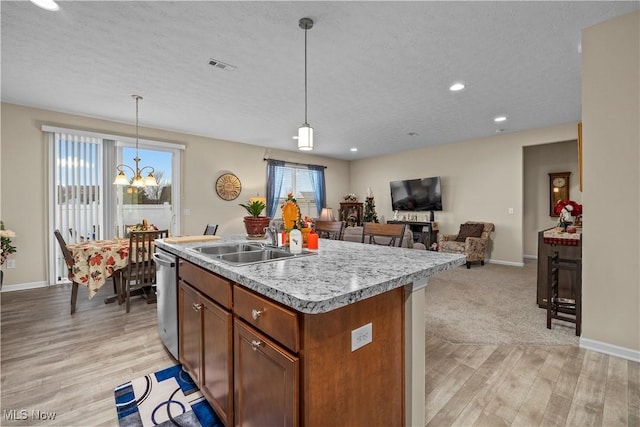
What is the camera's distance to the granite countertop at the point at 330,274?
98 cm

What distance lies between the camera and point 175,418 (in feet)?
5.47

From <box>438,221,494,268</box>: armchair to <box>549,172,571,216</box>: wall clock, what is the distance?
152 cm

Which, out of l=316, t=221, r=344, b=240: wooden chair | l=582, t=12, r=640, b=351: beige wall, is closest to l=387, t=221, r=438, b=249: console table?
l=316, t=221, r=344, b=240: wooden chair

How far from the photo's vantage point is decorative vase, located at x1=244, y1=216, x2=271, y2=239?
2434 mm

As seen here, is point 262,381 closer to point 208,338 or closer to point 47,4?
point 208,338

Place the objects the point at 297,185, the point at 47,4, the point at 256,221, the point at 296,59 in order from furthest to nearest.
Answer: the point at 297,185 → the point at 296,59 → the point at 256,221 → the point at 47,4

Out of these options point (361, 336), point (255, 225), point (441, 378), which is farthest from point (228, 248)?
→ point (441, 378)

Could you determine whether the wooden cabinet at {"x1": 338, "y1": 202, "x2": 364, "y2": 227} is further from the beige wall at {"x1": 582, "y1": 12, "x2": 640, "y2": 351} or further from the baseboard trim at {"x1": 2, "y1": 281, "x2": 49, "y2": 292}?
the baseboard trim at {"x1": 2, "y1": 281, "x2": 49, "y2": 292}

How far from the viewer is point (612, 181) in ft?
7.34

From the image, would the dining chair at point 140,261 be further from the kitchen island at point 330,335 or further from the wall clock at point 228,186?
the wall clock at point 228,186

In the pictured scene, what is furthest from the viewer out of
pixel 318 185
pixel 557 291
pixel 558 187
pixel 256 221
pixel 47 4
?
pixel 318 185

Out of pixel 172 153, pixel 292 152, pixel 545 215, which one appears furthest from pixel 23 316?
pixel 545 215

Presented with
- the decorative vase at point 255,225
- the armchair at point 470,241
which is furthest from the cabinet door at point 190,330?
the armchair at point 470,241

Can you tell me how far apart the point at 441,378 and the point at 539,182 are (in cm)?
612
